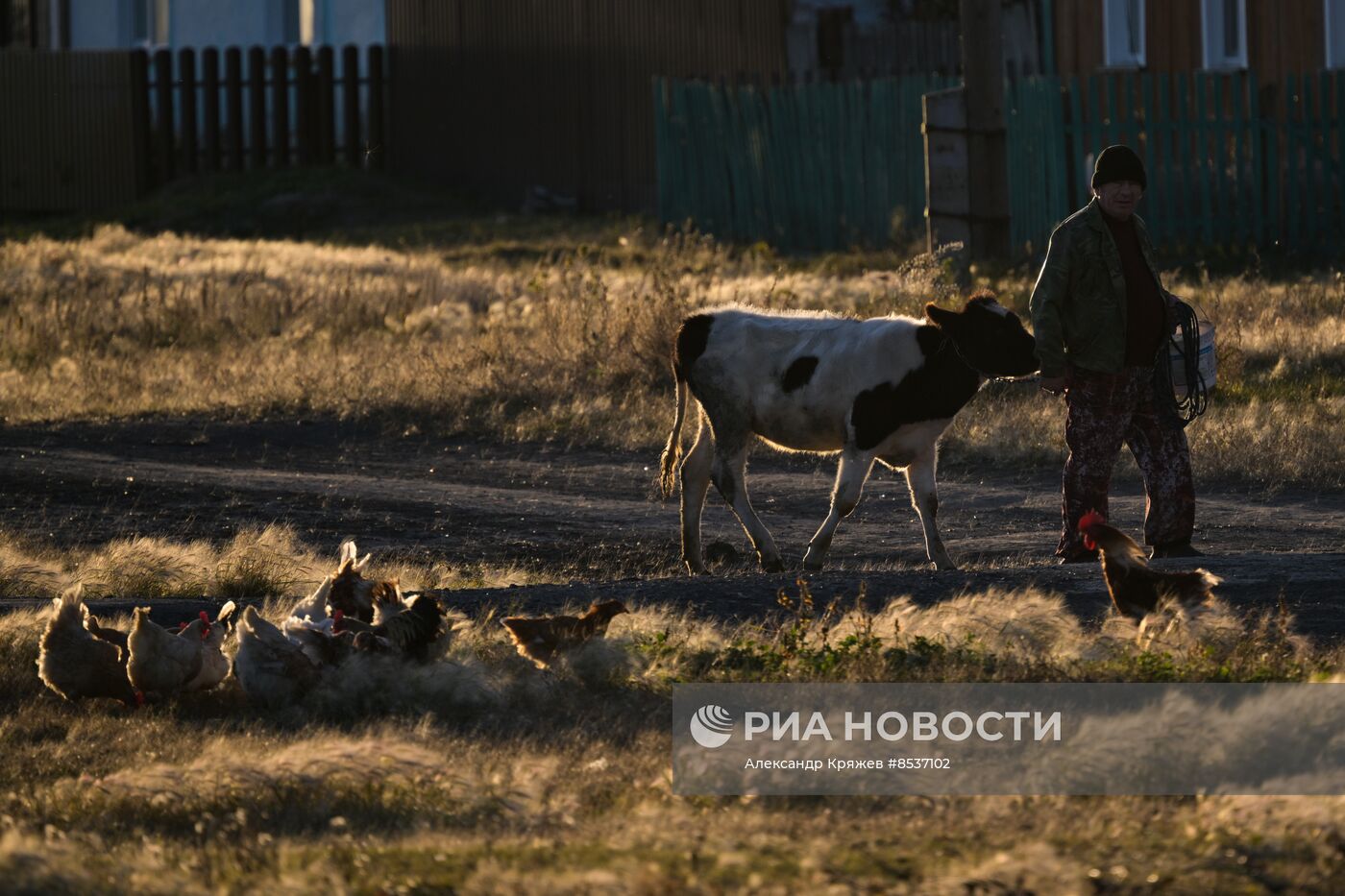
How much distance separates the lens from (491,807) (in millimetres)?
5664

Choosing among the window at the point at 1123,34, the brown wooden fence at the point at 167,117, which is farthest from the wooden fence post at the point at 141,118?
the window at the point at 1123,34

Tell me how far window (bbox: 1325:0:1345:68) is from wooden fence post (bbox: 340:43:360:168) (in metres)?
16.3

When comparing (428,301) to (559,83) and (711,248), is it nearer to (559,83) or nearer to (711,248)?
(711,248)

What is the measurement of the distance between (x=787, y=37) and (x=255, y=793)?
2311 centimetres

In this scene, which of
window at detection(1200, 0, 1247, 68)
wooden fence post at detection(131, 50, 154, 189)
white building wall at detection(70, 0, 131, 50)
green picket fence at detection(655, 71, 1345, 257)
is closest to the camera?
green picket fence at detection(655, 71, 1345, 257)

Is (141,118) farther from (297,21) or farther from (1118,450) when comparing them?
(1118,450)

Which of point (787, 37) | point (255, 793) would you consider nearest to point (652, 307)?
point (255, 793)

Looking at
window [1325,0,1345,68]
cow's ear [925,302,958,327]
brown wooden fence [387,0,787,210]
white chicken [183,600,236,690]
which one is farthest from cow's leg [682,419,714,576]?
brown wooden fence [387,0,787,210]

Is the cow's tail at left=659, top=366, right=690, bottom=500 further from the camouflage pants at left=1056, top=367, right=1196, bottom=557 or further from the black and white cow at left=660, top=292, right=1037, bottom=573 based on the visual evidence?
the camouflage pants at left=1056, top=367, right=1196, bottom=557

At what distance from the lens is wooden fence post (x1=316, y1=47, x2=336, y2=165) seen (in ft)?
109

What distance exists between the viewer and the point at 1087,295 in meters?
8.55

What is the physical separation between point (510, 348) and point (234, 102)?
1905 cm

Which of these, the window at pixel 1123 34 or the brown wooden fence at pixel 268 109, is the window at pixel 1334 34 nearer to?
the window at pixel 1123 34

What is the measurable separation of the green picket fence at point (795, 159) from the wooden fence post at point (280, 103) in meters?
8.66
